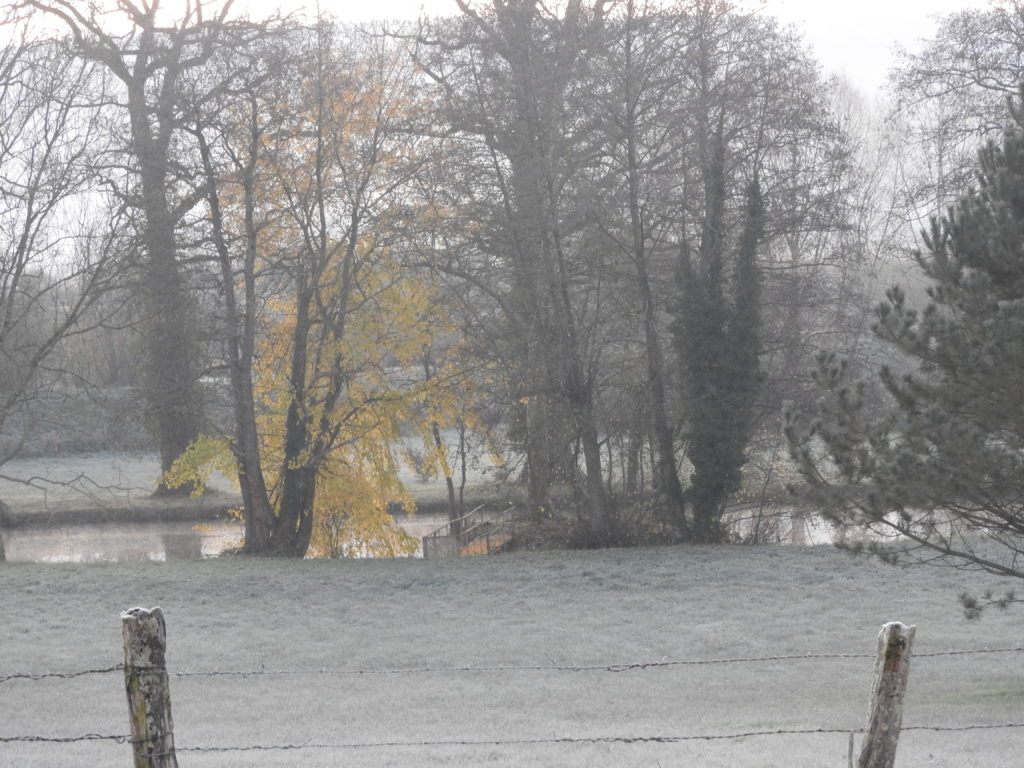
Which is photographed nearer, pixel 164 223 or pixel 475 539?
pixel 164 223

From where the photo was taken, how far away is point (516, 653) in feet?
47.6

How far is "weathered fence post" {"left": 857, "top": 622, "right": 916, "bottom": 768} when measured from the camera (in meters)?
5.61

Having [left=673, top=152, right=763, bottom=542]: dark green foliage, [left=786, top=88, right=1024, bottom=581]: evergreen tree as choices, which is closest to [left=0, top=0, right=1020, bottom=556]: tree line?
[left=673, top=152, right=763, bottom=542]: dark green foliage

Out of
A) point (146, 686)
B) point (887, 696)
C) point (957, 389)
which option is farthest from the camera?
point (957, 389)

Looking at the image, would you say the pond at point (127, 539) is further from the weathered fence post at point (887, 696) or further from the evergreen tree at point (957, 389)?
the weathered fence post at point (887, 696)

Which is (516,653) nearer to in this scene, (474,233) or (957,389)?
(957,389)

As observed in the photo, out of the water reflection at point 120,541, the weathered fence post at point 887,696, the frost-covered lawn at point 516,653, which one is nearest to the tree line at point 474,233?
the frost-covered lawn at point 516,653

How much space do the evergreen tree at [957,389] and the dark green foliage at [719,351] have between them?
514 inches

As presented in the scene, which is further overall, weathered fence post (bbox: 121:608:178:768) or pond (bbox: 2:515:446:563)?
pond (bbox: 2:515:446:563)

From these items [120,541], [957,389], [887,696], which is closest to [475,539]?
[120,541]

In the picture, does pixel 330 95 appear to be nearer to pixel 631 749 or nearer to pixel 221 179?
pixel 221 179

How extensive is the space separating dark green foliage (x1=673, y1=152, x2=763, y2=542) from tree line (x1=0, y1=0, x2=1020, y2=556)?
6 centimetres

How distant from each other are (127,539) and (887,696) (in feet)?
106

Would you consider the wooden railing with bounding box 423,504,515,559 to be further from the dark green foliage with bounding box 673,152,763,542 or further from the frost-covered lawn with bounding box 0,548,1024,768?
the dark green foliage with bounding box 673,152,763,542
